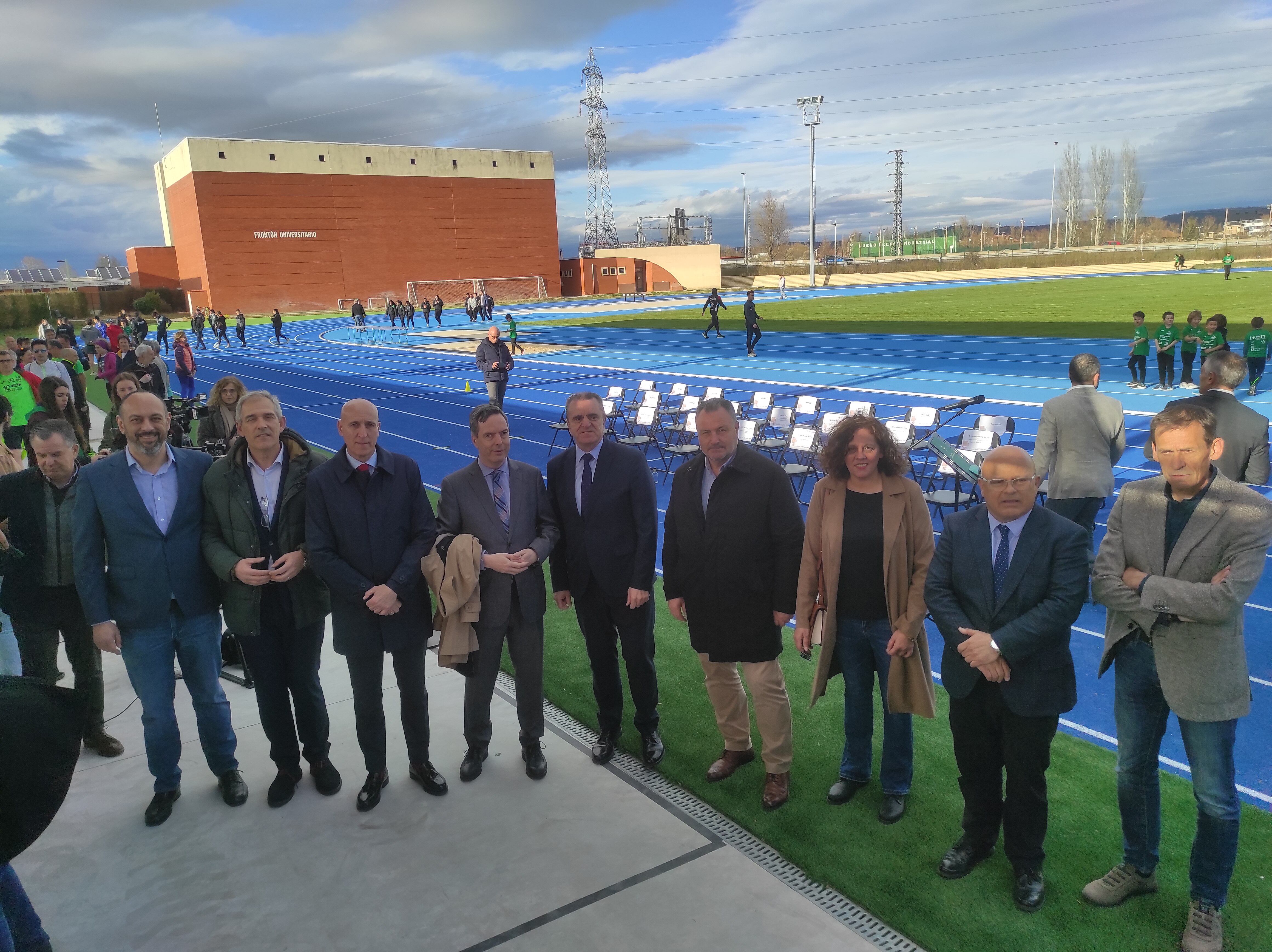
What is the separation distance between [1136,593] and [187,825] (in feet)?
14.7

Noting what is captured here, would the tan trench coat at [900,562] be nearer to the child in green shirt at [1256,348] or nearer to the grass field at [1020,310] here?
the child in green shirt at [1256,348]

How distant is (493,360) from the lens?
16469 millimetres

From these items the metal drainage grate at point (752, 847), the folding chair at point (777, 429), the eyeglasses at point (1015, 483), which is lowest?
the metal drainage grate at point (752, 847)

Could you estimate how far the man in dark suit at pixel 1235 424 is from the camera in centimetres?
541

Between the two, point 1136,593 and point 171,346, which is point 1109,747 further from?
point 171,346

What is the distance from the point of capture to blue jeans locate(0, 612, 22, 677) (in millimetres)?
4727

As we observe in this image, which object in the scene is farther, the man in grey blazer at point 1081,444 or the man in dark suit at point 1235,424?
the man in grey blazer at point 1081,444

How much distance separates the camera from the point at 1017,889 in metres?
3.46

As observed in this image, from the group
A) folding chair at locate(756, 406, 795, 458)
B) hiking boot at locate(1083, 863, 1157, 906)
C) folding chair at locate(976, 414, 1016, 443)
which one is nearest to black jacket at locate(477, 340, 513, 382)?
folding chair at locate(756, 406, 795, 458)

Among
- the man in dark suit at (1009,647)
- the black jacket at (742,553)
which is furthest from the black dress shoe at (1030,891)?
the black jacket at (742,553)

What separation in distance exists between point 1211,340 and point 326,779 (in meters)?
16.4

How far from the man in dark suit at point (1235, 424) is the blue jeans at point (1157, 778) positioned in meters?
2.86

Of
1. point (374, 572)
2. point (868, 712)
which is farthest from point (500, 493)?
point (868, 712)

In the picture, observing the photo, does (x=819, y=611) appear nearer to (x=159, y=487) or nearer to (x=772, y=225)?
(x=159, y=487)
